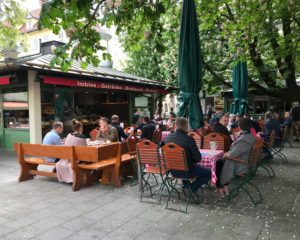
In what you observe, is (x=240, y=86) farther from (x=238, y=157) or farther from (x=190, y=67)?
(x=238, y=157)

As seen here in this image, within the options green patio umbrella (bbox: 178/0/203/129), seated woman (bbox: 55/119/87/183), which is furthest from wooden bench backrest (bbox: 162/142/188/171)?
seated woman (bbox: 55/119/87/183)

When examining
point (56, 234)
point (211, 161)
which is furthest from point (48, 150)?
point (211, 161)

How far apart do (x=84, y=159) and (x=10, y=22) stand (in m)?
8.49

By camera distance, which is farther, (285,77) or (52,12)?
(285,77)

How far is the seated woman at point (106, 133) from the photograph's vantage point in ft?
23.3

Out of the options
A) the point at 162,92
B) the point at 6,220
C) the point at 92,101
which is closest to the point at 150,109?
the point at 162,92

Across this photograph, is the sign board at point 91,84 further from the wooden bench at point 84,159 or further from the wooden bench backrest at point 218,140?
the wooden bench backrest at point 218,140

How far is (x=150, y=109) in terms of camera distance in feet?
54.9

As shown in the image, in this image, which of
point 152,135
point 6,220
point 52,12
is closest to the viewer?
point 52,12

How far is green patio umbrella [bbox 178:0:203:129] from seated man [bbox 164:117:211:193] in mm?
1047

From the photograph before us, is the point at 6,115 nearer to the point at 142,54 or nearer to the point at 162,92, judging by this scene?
the point at 162,92

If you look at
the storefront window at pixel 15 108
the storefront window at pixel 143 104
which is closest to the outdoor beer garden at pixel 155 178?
the storefront window at pixel 15 108

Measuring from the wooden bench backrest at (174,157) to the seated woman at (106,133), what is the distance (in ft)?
8.87

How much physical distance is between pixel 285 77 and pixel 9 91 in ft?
36.3
